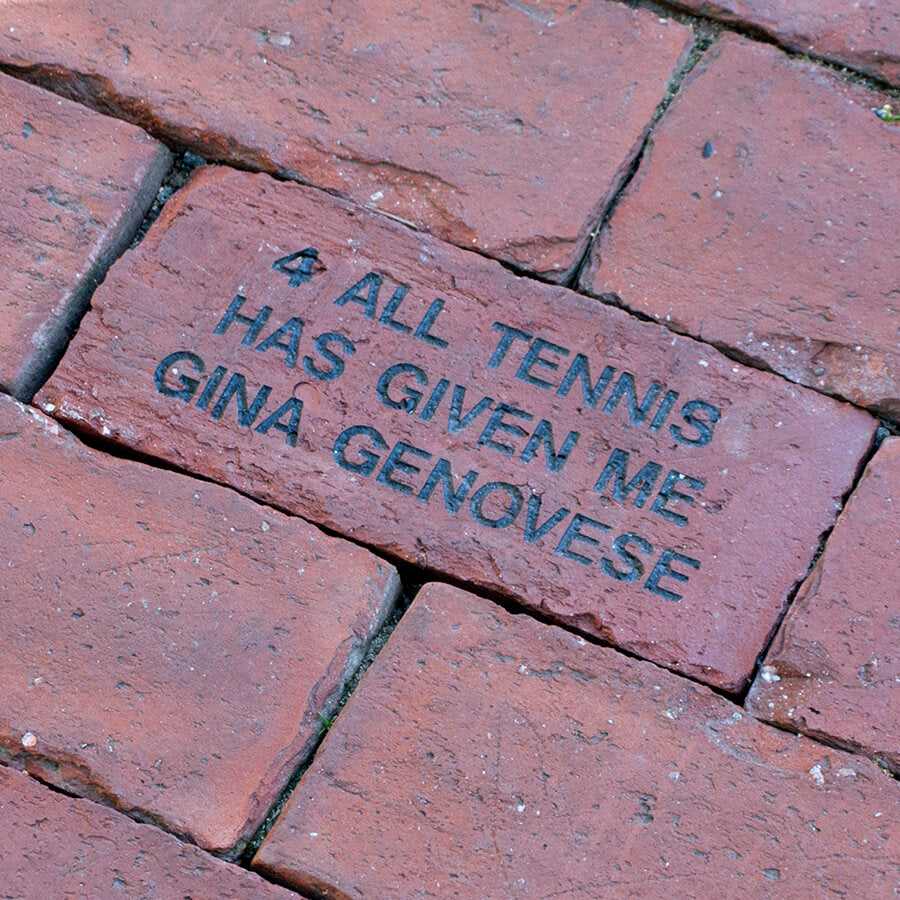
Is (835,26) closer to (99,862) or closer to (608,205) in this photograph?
(608,205)

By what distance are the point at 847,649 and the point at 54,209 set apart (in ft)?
5.38

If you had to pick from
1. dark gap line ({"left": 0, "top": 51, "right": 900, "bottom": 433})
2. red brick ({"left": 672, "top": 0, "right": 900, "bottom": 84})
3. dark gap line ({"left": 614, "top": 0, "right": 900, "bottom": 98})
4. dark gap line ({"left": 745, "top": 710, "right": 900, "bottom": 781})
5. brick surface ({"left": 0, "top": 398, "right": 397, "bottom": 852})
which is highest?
red brick ({"left": 672, "top": 0, "right": 900, "bottom": 84})

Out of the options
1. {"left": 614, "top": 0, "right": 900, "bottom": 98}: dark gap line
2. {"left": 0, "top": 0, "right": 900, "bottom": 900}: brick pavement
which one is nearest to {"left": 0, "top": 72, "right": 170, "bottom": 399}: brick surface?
{"left": 0, "top": 0, "right": 900, "bottom": 900}: brick pavement

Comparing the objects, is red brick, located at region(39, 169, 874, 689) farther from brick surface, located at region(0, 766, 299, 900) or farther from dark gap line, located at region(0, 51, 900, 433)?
brick surface, located at region(0, 766, 299, 900)

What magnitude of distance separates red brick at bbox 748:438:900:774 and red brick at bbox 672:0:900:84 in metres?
0.88

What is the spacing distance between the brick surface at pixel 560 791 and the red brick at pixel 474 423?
0.35 feet

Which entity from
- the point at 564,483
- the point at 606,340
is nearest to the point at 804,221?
the point at 606,340

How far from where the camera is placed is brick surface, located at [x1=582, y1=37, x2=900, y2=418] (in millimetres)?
1668

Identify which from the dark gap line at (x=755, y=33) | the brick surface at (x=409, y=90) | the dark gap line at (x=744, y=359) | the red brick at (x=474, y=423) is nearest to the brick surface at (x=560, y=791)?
the red brick at (x=474, y=423)

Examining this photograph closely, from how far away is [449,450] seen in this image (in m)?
1.63

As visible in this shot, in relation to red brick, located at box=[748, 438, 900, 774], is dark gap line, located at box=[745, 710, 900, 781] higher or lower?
lower

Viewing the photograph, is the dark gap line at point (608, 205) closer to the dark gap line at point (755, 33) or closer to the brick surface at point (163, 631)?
the dark gap line at point (755, 33)

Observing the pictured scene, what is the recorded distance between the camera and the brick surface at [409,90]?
1.73 metres

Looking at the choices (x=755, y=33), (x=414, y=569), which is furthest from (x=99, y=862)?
(x=755, y=33)
